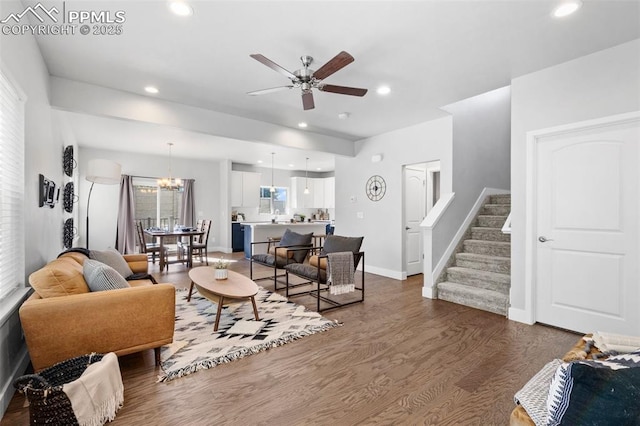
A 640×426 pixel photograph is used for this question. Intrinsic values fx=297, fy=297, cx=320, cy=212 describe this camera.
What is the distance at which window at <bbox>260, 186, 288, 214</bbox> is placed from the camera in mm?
10023

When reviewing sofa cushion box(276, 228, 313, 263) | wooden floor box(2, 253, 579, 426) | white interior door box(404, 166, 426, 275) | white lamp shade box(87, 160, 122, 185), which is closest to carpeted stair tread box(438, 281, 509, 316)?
wooden floor box(2, 253, 579, 426)

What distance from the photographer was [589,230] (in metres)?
2.93

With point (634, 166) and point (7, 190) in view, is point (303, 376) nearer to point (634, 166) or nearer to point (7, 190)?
point (7, 190)

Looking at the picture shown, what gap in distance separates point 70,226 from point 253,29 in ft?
13.7

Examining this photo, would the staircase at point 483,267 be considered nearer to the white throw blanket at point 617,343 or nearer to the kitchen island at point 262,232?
the white throw blanket at point 617,343

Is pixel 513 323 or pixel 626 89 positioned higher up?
pixel 626 89

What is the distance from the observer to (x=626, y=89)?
2660mm

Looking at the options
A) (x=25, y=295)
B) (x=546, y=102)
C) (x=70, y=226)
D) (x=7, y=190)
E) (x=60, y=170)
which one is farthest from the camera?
(x=70, y=226)

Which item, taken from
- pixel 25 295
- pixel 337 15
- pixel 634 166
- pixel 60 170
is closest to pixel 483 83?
pixel 634 166

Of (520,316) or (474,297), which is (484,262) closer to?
(474,297)

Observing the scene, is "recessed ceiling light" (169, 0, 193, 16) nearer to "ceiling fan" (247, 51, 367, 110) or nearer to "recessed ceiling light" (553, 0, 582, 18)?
"ceiling fan" (247, 51, 367, 110)

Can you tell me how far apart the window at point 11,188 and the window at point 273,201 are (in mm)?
7589

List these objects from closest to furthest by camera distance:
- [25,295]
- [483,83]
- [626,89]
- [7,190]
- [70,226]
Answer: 1. [7,190]
2. [25,295]
3. [626,89]
4. [483,83]
5. [70,226]

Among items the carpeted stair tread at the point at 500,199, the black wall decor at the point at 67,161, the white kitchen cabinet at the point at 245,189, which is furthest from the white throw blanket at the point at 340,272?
the white kitchen cabinet at the point at 245,189
